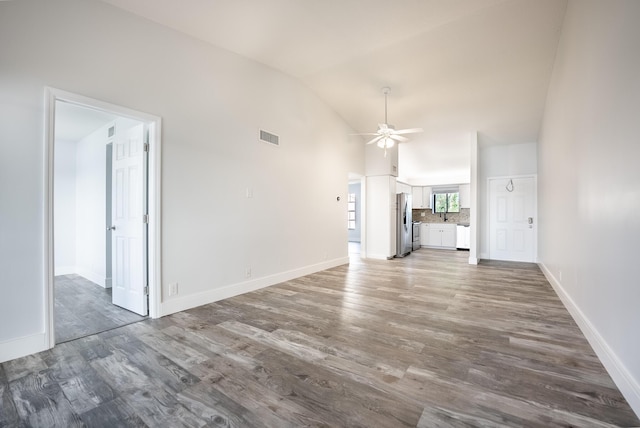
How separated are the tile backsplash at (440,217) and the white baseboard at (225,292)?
634cm

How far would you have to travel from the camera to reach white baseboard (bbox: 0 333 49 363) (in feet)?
7.17

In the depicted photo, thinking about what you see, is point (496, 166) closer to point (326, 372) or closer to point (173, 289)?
point (326, 372)

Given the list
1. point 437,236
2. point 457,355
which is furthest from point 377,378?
point 437,236

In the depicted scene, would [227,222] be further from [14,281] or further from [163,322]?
[14,281]

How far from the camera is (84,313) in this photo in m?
3.27

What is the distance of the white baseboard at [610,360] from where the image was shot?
160cm

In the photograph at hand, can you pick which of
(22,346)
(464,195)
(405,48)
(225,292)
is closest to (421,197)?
(464,195)

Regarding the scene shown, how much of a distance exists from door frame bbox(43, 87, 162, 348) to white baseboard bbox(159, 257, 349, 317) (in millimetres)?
148

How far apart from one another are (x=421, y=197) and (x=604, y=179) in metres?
8.46

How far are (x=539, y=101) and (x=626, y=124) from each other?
14.4 feet

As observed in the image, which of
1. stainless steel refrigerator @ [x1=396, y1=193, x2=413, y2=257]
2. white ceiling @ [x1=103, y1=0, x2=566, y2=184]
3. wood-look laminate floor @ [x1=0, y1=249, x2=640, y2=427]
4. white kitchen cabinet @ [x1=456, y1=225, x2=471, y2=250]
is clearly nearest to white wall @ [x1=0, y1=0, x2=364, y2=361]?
white ceiling @ [x1=103, y1=0, x2=566, y2=184]

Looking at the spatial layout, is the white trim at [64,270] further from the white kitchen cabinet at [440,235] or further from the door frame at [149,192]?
the white kitchen cabinet at [440,235]

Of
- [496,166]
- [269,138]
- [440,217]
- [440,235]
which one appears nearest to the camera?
[269,138]

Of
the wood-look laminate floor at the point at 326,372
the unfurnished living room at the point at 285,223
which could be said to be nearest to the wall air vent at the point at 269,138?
the unfurnished living room at the point at 285,223
